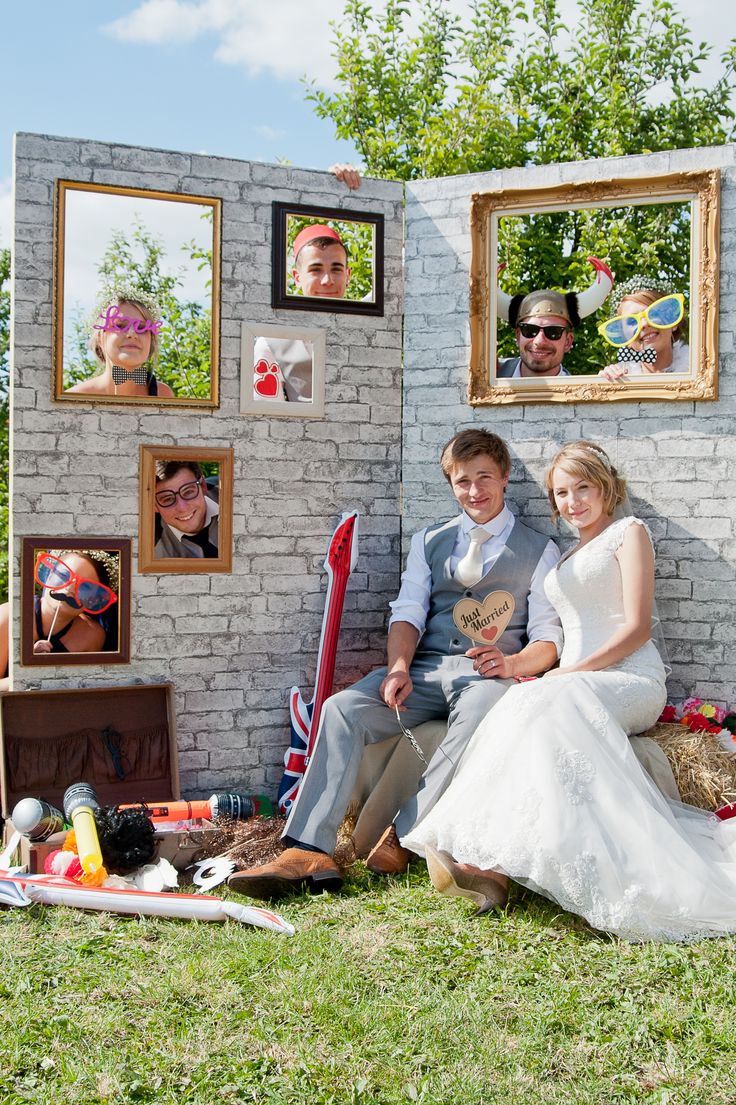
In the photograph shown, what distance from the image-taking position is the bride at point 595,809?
10.1ft

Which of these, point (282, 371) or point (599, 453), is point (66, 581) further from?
point (599, 453)

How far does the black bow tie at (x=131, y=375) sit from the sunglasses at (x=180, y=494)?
1.58 feet

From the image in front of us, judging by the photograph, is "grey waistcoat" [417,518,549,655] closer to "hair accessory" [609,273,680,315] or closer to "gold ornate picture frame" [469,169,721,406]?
"gold ornate picture frame" [469,169,721,406]

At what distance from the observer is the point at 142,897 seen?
132 inches

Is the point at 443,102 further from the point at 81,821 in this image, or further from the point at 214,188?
the point at 81,821

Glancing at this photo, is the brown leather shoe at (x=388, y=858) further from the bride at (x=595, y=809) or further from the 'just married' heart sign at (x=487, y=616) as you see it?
the 'just married' heart sign at (x=487, y=616)

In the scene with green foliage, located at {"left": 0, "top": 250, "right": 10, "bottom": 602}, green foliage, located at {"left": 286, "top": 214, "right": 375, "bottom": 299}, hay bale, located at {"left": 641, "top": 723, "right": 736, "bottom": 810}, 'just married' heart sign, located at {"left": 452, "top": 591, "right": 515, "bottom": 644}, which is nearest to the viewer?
hay bale, located at {"left": 641, "top": 723, "right": 736, "bottom": 810}

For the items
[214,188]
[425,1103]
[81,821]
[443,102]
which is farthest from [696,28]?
[425,1103]

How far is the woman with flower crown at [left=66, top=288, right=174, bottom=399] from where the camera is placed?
178 inches

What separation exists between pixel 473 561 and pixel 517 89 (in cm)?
733

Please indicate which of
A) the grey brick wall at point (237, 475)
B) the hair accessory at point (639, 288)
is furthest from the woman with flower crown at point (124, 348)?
the hair accessory at point (639, 288)

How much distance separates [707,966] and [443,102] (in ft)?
31.4

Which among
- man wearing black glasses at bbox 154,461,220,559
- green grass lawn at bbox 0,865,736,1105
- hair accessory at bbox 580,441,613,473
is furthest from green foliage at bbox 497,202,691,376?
green grass lawn at bbox 0,865,736,1105

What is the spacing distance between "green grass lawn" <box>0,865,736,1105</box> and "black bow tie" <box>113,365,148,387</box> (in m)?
2.26
